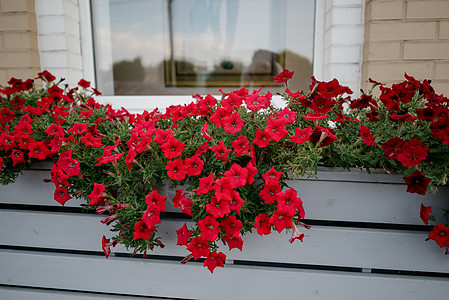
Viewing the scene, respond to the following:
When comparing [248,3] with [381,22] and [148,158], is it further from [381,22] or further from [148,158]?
[148,158]

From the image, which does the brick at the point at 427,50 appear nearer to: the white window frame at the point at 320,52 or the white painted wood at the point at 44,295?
the white window frame at the point at 320,52

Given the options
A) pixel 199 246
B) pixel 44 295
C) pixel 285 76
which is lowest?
pixel 44 295

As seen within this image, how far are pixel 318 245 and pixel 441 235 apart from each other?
406 millimetres

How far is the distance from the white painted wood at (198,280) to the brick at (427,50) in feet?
4.93

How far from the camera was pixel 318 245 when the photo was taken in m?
1.09

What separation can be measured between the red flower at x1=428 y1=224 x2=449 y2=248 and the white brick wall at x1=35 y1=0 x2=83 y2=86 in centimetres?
251

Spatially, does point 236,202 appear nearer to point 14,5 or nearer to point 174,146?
point 174,146

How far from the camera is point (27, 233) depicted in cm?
121

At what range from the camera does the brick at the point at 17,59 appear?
2.16 metres

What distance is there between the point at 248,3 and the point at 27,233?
284 centimetres

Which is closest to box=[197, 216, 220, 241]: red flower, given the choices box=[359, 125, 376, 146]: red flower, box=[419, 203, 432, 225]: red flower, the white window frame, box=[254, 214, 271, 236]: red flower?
box=[254, 214, 271, 236]: red flower

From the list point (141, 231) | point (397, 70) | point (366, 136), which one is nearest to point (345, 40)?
point (397, 70)

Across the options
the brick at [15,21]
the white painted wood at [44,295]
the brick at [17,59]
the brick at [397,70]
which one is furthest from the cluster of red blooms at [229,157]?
the brick at [15,21]

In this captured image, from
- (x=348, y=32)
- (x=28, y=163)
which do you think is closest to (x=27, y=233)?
(x=28, y=163)
